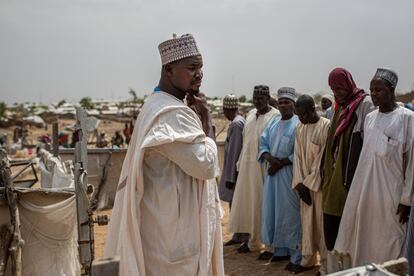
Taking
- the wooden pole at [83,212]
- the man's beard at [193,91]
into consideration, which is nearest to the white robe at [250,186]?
the wooden pole at [83,212]

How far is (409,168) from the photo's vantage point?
3791mm

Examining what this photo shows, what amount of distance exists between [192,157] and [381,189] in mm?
2049

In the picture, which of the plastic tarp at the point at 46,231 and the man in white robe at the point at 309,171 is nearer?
the plastic tarp at the point at 46,231

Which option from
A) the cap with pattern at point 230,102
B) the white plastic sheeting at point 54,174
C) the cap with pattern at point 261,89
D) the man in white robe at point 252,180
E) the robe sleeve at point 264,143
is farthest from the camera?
the cap with pattern at point 230,102

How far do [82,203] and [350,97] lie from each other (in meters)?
2.54

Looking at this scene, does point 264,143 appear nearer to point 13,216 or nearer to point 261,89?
point 261,89

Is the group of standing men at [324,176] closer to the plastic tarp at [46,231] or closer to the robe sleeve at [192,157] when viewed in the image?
→ the robe sleeve at [192,157]

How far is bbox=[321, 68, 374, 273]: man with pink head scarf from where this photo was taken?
13.8ft

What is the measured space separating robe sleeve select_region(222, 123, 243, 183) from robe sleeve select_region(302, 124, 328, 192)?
5.82 feet

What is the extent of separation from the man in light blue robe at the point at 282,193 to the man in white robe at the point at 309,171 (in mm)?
274

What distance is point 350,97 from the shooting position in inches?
170

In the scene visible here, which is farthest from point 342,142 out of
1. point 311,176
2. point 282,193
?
point 282,193

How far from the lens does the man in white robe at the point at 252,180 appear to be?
6.12 meters

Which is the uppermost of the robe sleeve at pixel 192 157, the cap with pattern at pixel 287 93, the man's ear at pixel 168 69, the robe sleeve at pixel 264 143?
the man's ear at pixel 168 69
